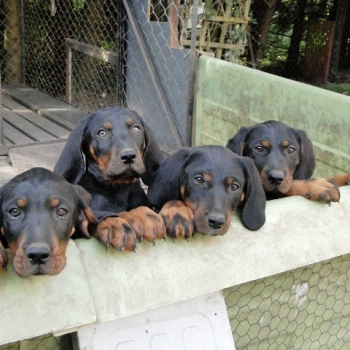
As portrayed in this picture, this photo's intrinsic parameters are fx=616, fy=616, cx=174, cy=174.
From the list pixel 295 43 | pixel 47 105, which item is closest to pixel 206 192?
pixel 47 105

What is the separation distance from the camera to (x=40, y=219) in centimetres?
232

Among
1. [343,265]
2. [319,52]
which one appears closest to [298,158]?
[343,265]

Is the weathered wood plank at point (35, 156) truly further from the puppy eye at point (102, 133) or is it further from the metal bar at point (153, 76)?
the puppy eye at point (102, 133)

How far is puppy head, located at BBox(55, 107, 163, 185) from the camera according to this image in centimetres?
340

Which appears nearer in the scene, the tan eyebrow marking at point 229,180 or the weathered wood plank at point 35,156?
the tan eyebrow marking at point 229,180

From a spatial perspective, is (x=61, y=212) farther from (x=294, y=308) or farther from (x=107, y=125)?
(x=294, y=308)

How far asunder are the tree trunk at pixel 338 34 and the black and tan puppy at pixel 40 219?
38.5 feet

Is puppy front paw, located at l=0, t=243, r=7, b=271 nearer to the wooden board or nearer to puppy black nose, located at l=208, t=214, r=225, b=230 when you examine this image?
puppy black nose, located at l=208, t=214, r=225, b=230

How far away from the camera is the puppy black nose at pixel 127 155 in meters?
3.35

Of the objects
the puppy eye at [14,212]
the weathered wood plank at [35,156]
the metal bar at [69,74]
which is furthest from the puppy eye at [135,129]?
the metal bar at [69,74]

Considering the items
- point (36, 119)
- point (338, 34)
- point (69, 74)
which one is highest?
point (338, 34)

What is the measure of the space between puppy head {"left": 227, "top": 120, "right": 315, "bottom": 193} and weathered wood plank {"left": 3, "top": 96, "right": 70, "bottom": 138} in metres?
3.92

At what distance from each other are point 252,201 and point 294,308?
665 millimetres

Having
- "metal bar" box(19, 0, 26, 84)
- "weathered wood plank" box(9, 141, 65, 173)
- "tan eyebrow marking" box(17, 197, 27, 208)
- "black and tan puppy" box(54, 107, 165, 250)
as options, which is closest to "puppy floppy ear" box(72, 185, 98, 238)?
"tan eyebrow marking" box(17, 197, 27, 208)
